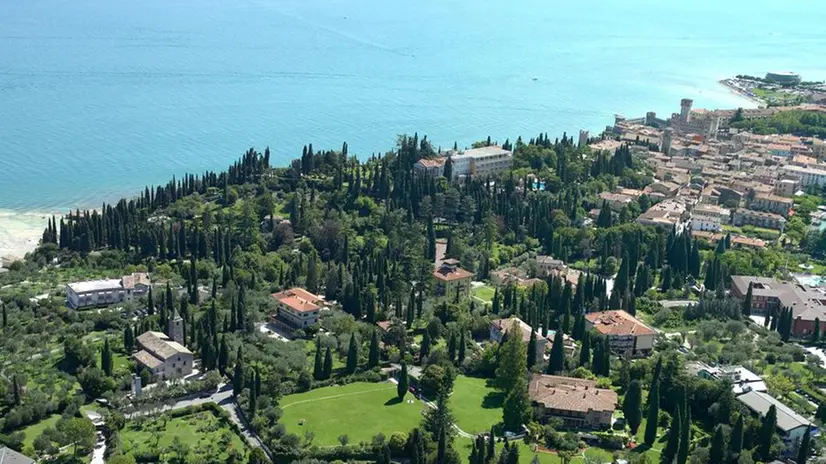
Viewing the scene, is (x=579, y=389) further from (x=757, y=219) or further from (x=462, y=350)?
(x=757, y=219)

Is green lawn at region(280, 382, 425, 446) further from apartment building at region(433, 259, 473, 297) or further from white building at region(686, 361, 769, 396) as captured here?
apartment building at region(433, 259, 473, 297)

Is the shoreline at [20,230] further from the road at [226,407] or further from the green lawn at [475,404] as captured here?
the green lawn at [475,404]

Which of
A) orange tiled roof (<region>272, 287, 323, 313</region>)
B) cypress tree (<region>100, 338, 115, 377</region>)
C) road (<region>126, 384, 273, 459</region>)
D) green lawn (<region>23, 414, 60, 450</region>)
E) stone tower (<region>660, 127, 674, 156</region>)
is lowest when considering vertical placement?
green lawn (<region>23, 414, 60, 450</region>)

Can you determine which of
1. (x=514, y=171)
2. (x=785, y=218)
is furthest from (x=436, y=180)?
(x=785, y=218)

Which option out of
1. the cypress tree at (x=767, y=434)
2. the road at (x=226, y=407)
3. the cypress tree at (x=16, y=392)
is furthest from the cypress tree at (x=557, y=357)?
the cypress tree at (x=16, y=392)

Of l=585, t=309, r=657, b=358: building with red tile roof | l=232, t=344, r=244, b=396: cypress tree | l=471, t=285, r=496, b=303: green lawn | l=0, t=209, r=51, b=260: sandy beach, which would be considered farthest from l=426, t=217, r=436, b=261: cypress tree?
l=0, t=209, r=51, b=260: sandy beach
